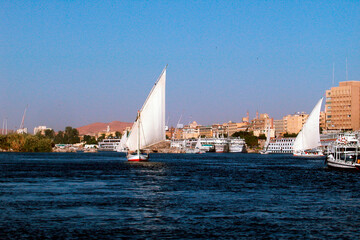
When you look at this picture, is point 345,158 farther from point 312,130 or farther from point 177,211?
point 312,130

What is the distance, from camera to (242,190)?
48.4 metres

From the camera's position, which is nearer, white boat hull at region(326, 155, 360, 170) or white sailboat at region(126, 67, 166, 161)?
white boat hull at region(326, 155, 360, 170)

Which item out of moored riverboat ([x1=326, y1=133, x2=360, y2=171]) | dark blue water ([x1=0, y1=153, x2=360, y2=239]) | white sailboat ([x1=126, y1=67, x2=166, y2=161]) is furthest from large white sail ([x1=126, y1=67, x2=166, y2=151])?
dark blue water ([x1=0, y1=153, x2=360, y2=239])

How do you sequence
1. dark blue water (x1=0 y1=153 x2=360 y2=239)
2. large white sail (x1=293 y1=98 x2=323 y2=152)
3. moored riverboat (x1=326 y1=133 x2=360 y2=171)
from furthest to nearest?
1. large white sail (x1=293 y1=98 x2=323 y2=152)
2. moored riverboat (x1=326 y1=133 x2=360 y2=171)
3. dark blue water (x1=0 y1=153 x2=360 y2=239)

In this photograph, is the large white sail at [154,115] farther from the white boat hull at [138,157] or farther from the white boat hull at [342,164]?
the white boat hull at [342,164]

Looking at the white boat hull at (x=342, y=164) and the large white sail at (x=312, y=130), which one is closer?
the white boat hull at (x=342, y=164)

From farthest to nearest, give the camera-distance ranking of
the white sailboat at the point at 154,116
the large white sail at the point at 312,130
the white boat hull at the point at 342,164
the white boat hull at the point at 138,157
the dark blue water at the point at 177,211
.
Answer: the large white sail at the point at 312,130, the white boat hull at the point at 138,157, the white sailboat at the point at 154,116, the white boat hull at the point at 342,164, the dark blue water at the point at 177,211

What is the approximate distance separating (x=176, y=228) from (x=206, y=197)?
1349cm

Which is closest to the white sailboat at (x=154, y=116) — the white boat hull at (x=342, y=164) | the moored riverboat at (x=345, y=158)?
the white boat hull at (x=342, y=164)

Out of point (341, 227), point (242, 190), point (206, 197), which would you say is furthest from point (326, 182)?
point (341, 227)

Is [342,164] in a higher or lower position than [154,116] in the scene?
lower

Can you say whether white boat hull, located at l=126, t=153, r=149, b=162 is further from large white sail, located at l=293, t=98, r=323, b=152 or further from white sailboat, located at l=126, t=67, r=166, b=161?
large white sail, located at l=293, t=98, r=323, b=152

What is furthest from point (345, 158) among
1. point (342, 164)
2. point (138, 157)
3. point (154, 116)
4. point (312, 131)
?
point (312, 131)

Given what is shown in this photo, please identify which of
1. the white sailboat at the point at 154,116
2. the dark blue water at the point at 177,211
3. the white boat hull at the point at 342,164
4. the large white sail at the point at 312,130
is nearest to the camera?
the dark blue water at the point at 177,211
